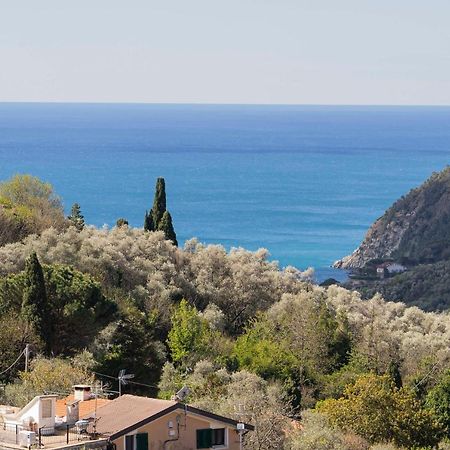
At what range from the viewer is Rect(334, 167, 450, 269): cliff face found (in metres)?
160

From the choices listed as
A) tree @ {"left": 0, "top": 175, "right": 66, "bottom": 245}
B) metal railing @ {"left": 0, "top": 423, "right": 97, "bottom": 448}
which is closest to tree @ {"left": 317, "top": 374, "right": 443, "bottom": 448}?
metal railing @ {"left": 0, "top": 423, "right": 97, "bottom": 448}

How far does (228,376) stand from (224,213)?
140m

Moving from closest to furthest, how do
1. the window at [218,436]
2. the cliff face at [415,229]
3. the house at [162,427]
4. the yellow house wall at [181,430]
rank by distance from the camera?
the house at [162,427], the yellow house wall at [181,430], the window at [218,436], the cliff face at [415,229]

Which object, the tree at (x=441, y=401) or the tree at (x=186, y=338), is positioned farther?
the tree at (x=186, y=338)

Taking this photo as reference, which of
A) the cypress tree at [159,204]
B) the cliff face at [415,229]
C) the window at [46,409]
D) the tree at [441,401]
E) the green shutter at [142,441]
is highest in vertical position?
the cypress tree at [159,204]

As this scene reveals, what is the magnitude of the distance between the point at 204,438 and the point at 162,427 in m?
1.14

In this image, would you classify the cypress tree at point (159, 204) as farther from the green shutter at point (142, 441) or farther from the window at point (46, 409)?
the window at point (46, 409)

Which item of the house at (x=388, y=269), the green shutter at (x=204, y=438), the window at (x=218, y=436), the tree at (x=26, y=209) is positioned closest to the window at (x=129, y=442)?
the green shutter at (x=204, y=438)

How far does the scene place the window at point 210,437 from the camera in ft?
Answer: 85.9

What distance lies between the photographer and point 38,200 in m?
60.2

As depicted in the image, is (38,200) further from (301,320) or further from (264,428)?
(264,428)

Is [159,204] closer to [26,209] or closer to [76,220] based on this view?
[76,220]

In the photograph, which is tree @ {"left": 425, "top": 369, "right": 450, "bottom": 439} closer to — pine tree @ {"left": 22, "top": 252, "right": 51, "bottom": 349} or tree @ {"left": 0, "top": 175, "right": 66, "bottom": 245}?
pine tree @ {"left": 22, "top": 252, "right": 51, "bottom": 349}

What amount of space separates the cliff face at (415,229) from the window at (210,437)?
131581mm
